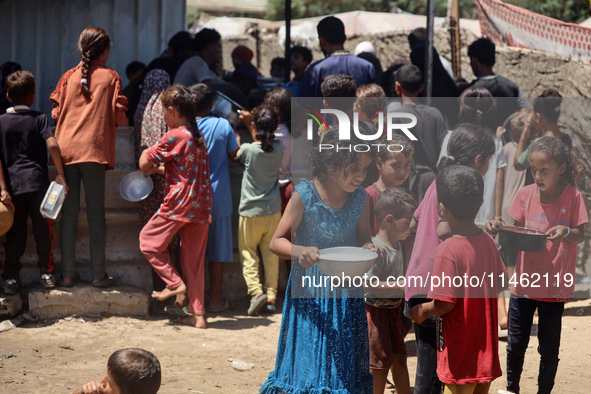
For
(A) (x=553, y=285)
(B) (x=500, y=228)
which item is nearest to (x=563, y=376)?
(A) (x=553, y=285)

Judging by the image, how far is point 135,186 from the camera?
5.38 metres

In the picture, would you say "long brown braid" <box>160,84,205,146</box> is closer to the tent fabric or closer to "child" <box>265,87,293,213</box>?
"child" <box>265,87,293,213</box>

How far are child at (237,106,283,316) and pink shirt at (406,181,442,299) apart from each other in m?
2.47

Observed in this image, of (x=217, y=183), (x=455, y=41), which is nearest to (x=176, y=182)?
(x=217, y=183)

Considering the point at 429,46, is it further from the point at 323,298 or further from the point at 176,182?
the point at 323,298

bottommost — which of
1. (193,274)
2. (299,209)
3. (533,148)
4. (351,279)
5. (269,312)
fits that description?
(269,312)

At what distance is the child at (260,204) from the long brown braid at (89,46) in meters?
1.27

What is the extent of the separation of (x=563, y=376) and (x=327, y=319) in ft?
7.49

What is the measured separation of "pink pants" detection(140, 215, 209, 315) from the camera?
5.35 metres

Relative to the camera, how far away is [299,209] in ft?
10.8

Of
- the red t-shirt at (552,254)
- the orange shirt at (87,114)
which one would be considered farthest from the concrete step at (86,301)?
the red t-shirt at (552,254)

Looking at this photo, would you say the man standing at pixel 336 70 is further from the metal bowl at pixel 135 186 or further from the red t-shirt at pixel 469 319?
the red t-shirt at pixel 469 319

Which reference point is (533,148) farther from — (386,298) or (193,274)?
(193,274)

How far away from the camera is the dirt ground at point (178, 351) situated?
442cm
